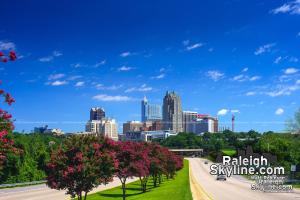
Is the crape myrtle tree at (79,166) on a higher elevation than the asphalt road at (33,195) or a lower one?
higher

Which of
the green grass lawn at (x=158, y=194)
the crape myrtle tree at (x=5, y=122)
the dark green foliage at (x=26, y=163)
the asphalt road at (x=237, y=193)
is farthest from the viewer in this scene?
the dark green foliage at (x=26, y=163)

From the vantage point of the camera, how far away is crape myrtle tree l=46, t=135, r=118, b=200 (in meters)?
22.0

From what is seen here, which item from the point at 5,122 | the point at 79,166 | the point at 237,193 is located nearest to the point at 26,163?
the point at 237,193

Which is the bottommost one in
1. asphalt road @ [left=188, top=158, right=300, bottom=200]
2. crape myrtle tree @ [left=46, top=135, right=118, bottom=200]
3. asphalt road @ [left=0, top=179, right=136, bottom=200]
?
asphalt road @ [left=0, top=179, right=136, bottom=200]

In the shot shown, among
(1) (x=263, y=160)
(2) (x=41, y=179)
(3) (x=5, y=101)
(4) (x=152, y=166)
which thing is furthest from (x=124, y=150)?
(1) (x=263, y=160)

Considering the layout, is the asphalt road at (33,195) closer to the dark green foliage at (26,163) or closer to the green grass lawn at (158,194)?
the green grass lawn at (158,194)

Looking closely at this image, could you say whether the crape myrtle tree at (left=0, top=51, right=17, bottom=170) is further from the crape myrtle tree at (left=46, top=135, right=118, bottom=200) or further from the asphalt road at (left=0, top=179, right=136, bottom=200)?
the asphalt road at (left=0, top=179, right=136, bottom=200)

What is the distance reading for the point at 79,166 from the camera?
71.3 ft

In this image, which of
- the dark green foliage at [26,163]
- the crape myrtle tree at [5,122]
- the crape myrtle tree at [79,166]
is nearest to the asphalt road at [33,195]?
the dark green foliage at [26,163]

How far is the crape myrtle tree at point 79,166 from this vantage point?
22.0 m

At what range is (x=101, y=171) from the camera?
22.7 meters

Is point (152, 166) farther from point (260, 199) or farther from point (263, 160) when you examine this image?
point (263, 160)

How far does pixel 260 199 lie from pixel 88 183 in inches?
783

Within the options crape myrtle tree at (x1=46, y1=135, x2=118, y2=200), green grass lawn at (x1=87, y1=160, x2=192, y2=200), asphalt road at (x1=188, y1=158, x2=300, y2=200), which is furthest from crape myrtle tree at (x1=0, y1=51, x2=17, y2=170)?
asphalt road at (x1=188, y1=158, x2=300, y2=200)
